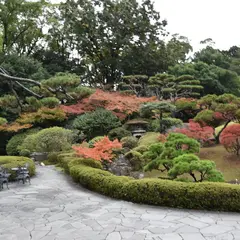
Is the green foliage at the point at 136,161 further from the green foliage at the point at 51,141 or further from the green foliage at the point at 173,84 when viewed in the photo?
the green foliage at the point at 173,84

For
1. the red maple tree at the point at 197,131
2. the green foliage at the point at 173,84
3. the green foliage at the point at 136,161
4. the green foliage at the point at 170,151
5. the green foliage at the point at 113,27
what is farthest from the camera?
the green foliage at the point at 113,27

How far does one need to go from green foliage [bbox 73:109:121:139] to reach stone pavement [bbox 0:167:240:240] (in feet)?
26.4

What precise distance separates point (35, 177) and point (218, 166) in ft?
21.5

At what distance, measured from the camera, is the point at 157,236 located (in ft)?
14.6

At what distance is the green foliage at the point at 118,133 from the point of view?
576 inches

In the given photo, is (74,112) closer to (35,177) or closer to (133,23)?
(35,177)

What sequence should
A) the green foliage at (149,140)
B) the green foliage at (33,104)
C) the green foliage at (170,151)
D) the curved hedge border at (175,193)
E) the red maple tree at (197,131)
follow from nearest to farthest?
1. the curved hedge border at (175,193)
2. the green foliage at (170,151)
3. the red maple tree at (197,131)
4. the green foliage at (149,140)
5. the green foliage at (33,104)

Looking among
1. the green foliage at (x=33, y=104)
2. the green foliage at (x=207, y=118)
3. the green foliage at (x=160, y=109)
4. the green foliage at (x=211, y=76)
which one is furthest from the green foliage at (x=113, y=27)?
the green foliage at (x=207, y=118)

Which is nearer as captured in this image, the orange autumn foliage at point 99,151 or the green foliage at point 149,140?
the orange autumn foliage at point 99,151

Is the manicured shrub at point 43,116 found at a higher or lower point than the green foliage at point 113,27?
lower

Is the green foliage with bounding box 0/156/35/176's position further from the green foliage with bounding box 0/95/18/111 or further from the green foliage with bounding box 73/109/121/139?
the green foliage with bounding box 73/109/121/139

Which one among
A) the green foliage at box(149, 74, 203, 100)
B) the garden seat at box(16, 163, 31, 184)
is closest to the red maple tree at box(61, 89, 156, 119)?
the green foliage at box(149, 74, 203, 100)

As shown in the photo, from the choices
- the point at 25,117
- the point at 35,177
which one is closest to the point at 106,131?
the point at 25,117

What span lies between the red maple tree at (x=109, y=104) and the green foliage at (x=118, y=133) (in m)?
1.68
